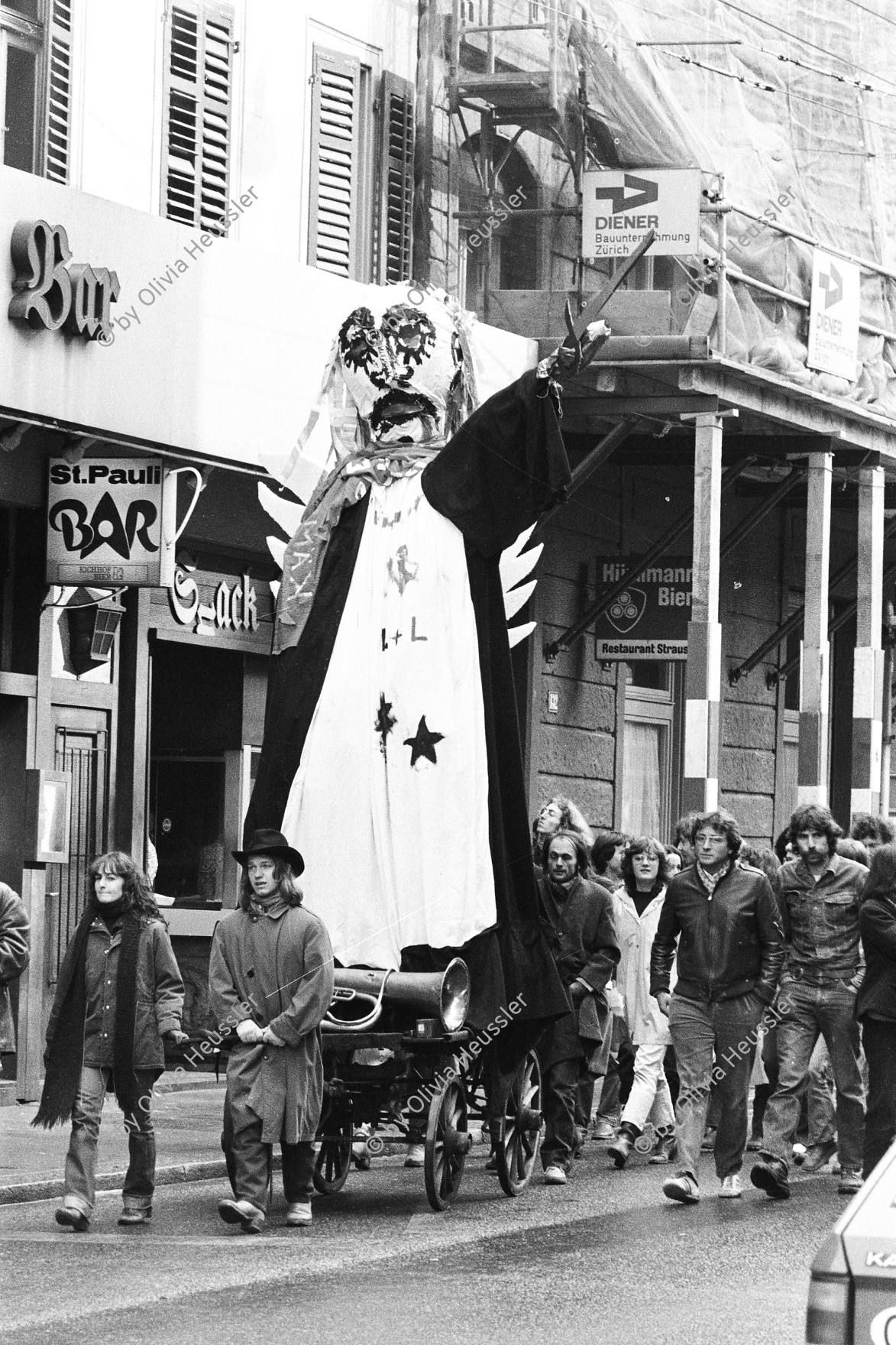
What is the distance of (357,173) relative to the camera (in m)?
17.4

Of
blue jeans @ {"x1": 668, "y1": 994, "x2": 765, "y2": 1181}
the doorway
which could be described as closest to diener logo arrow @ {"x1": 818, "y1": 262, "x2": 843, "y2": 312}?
the doorway

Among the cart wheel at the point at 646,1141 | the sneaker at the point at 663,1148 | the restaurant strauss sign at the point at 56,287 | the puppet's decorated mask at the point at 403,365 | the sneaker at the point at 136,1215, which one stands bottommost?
the cart wheel at the point at 646,1141

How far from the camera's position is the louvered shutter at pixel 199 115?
51.2ft

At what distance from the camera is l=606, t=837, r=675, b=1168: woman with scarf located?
41.7 feet

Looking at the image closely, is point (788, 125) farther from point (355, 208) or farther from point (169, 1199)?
point (169, 1199)

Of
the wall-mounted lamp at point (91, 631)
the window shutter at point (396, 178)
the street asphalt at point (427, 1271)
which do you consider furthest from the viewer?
the window shutter at point (396, 178)

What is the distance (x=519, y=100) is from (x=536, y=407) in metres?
8.28

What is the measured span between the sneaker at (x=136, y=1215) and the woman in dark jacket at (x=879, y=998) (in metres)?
3.28

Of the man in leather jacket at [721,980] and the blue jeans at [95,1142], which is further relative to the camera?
the man in leather jacket at [721,980]

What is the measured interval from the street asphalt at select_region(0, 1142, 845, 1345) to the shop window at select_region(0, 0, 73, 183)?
19.8 feet

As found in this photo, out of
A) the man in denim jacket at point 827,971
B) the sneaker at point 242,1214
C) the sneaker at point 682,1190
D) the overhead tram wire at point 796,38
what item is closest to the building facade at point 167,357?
the man in denim jacket at point 827,971

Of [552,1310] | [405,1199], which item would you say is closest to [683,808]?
[405,1199]

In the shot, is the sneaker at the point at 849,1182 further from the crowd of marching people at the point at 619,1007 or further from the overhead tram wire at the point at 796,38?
the overhead tram wire at the point at 796,38

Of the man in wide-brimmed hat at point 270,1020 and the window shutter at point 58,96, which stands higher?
the window shutter at point 58,96
